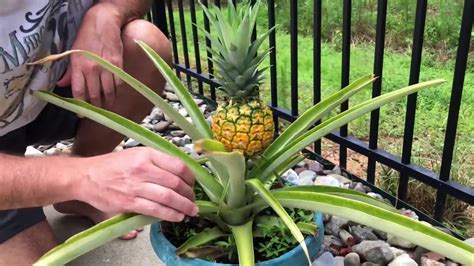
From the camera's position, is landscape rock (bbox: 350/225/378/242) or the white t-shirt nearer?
the white t-shirt

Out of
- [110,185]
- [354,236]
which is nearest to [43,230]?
[110,185]

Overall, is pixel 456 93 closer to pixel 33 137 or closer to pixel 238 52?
pixel 238 52

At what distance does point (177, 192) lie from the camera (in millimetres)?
1142

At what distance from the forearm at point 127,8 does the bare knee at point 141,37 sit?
0.02 metres

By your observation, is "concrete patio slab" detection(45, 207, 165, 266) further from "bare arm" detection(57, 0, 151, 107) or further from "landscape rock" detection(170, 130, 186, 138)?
"landscape rock" detection(170, 130, 186, 138)

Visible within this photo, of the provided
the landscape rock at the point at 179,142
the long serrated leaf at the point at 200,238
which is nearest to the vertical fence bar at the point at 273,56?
the landscape rock at the point at 179,142

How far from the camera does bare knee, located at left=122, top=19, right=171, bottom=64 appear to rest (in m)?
1.72

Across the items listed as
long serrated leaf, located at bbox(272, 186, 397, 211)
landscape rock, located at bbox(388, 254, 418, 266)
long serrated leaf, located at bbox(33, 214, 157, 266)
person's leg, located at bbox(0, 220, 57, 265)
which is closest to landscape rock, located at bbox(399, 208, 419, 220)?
landscape rock, located at bbox(388, 254, 418, 266)

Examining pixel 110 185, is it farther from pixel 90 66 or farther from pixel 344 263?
pixel 344 263

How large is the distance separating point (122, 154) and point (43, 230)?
0.64 metres

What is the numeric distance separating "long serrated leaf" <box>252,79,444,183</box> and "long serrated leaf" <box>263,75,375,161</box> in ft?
0.10

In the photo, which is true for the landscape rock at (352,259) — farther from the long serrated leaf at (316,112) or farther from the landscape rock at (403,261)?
the long serrated leaf at (316,112)

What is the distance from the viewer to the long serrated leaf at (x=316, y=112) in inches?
54.8

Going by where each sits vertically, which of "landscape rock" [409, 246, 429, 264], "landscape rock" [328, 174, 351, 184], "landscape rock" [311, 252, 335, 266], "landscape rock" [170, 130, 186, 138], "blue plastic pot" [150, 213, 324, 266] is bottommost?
"landscape rock" [170, 130, 186, 138]
